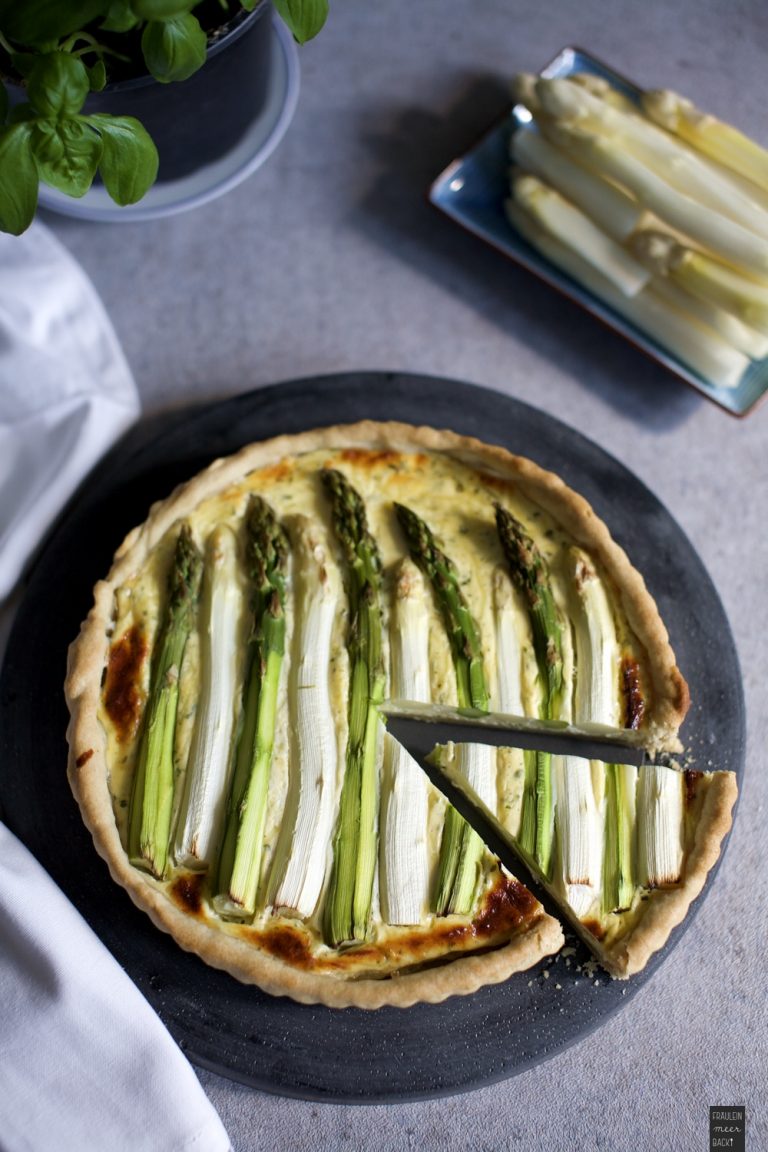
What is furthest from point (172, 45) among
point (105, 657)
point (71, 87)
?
point (105, 657)

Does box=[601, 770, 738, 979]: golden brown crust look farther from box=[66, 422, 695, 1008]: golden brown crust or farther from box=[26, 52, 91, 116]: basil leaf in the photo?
box=[26, 52, 91, 116]: basil leaf

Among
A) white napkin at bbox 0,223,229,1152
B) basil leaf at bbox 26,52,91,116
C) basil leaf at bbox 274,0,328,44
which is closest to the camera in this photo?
basil leaf at bbox 26,52,91,116

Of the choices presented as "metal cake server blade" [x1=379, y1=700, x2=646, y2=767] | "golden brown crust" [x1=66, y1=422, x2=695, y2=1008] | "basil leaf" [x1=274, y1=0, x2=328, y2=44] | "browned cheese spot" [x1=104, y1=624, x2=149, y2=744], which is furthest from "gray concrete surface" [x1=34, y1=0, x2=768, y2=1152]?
"basil leaf" [x1=274, y1=0, x2=328, y2=44]

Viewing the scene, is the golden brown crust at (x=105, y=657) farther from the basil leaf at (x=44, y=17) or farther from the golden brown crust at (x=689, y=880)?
the basil leaf at (x=44, y=17)

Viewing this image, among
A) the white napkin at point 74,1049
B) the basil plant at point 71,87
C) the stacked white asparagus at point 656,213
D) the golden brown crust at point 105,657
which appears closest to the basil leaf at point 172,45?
the basil plant at point 71,87

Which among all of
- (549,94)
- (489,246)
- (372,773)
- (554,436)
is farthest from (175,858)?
(549,94)
